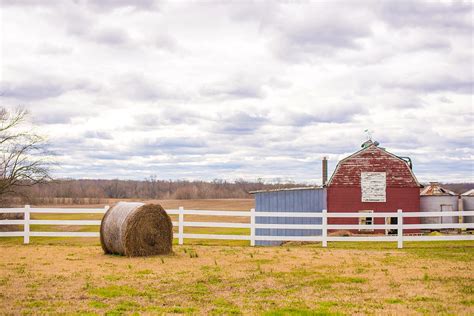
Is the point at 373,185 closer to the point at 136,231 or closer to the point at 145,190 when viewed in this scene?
the point at 136,231

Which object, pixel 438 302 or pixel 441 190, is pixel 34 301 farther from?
pixel 441 190

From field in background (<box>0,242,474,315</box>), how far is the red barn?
10.8m

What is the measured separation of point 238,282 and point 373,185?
59.1 feet

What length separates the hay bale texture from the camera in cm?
1514

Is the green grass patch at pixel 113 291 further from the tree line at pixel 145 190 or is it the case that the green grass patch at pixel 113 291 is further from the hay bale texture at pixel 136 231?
the tree line at pixel 145 190

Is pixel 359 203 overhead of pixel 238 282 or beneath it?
overhead

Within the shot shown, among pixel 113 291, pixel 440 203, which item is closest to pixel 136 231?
pixel 113 291

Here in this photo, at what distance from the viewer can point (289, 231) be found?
94.3 feet

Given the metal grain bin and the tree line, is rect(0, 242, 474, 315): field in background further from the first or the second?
the tree line

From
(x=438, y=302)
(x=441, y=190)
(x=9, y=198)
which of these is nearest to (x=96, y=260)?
(x=438, y=302)

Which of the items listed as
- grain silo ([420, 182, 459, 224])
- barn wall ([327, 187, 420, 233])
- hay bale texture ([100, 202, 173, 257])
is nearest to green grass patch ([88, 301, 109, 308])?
hay bale texture ([100, 202, 173, 257])

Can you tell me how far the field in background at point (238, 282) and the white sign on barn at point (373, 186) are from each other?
36.0 ft

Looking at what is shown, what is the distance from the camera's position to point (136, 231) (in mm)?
15164

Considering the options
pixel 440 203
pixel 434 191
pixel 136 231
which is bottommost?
pixel 136 231
